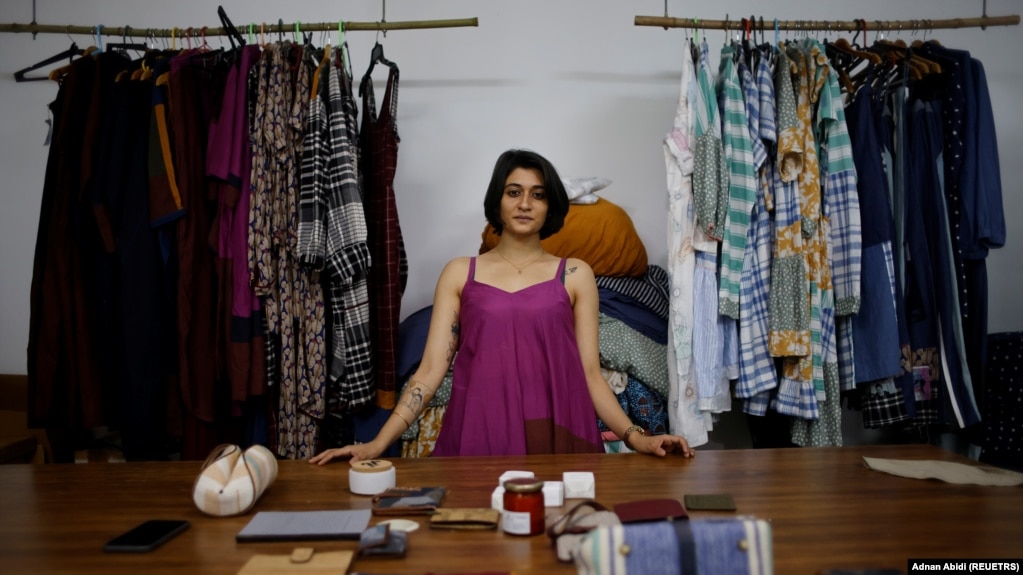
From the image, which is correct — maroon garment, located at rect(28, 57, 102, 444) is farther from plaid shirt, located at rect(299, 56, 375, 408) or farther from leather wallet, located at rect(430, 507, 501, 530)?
leather wallet, located at rect(430, 507, 501, 530)

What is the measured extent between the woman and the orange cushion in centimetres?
73

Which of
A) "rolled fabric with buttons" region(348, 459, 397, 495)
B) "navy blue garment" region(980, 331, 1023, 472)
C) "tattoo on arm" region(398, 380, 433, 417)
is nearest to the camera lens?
"rolled fabric with buttons" region(348, 459, 397, 495)

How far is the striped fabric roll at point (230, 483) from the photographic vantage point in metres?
1.22

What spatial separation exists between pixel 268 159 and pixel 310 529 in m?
1.75

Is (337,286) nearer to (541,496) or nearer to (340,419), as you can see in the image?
(340,419)

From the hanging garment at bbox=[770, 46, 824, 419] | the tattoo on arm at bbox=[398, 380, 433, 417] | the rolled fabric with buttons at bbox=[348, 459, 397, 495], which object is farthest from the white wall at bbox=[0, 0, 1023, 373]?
the rolled fabric with buttons at bbox=[348, 459, 397, 495]

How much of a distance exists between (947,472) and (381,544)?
3.60ft

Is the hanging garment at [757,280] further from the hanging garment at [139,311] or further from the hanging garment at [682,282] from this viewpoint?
the hanging garment at [139,311]

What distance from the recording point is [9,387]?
3236 mm

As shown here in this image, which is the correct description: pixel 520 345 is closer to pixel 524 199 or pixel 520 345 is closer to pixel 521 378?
pixel 521 378

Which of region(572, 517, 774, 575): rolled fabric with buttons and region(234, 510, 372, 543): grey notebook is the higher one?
region(572, 517, 774, 575): rolled fabric with buttons

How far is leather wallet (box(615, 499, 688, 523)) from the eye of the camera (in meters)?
1.10

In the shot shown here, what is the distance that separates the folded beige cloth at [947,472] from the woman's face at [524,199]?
104 centimetres

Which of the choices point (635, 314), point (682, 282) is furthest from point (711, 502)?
point (635, 314)
